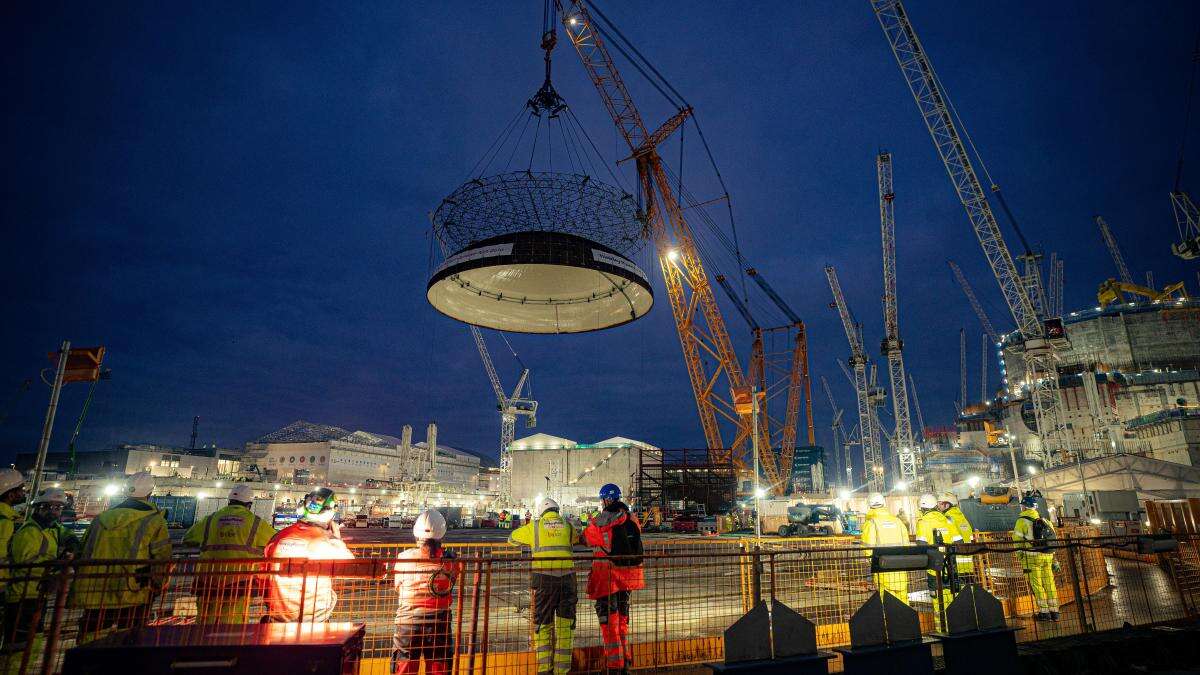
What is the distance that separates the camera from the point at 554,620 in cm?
611

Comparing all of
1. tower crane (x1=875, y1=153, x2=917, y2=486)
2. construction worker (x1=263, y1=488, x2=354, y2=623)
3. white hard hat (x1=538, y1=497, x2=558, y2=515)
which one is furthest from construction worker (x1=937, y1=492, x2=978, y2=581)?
tower crane (x1=875, y1=153, x2=917, y2=486)

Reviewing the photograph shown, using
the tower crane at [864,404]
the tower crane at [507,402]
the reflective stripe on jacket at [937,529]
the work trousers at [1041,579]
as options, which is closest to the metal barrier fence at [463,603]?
the work trousers at [1041,579]

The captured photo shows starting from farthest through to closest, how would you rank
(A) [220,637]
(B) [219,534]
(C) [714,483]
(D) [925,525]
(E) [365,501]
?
(E) [365,501] → (C) [714,483] → (D) [925,525] → (B) [219,534] → (A) [220,637]

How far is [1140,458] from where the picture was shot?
31.6 meters

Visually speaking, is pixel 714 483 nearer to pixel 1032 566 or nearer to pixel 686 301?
pixel 686 301

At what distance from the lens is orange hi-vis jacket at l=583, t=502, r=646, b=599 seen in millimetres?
6164

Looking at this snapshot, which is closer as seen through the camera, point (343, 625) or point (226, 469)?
point (343, 625)

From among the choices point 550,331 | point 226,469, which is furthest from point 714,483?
point 226,469

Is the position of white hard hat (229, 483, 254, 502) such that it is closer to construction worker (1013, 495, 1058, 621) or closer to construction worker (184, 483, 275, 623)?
construction worker (184, 483, 275, 623)

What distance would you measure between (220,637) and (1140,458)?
42.5 m

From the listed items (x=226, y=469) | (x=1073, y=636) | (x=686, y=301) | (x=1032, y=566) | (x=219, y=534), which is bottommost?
(x=1073, y=636)

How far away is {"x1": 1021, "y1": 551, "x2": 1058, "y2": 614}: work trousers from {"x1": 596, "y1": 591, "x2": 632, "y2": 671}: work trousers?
264 inches

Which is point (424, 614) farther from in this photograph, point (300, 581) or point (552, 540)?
point (552, 540)

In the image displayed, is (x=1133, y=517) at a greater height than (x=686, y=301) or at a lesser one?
lesser
